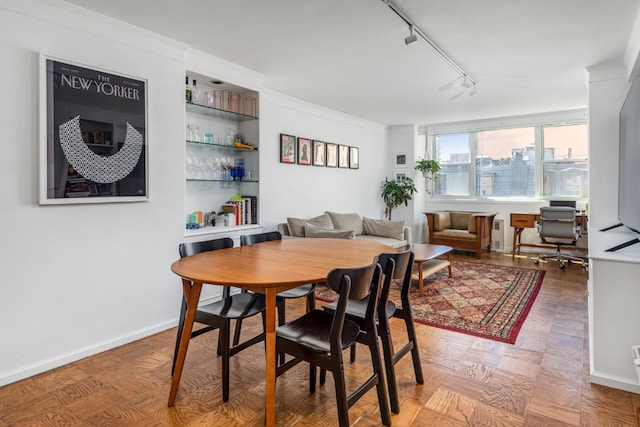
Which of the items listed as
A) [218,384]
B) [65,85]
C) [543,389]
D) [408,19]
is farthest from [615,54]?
[65,85]

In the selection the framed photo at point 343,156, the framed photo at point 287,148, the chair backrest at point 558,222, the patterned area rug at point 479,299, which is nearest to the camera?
the patterned area rug at point 479,299

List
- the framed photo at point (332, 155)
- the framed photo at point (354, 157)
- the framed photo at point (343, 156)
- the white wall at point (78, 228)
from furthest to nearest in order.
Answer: the framed photo at point (354, 157) < the framed photo at point (343, 156) < the framed photo at point (332, 155) < the white wall at point (78, 228)

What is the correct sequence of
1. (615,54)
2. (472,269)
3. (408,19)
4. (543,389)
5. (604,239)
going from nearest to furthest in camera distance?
1. (543,389)
2. (408,19)
3. (604,239)
4. (615,54)
5. (472,269)

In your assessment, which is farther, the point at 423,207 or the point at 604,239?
the point at 423,207

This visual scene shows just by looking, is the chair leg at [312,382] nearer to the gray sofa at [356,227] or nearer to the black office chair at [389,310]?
the black office chair at [389,310]

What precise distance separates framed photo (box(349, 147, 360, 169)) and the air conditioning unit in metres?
2.79

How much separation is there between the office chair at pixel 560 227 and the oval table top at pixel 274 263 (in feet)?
13.1

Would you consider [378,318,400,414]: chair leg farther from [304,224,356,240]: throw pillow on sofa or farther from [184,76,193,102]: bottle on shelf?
[184,76,193,102]: bottle on shelf

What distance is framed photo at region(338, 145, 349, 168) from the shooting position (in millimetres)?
6125

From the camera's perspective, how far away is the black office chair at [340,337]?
64.3 inches

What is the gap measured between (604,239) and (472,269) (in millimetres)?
2494

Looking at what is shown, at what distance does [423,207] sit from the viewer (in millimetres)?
7633

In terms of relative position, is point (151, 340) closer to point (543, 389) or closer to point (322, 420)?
point (322, 420)

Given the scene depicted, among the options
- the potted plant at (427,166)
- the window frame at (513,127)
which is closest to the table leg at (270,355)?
the window frame at (513,127)
